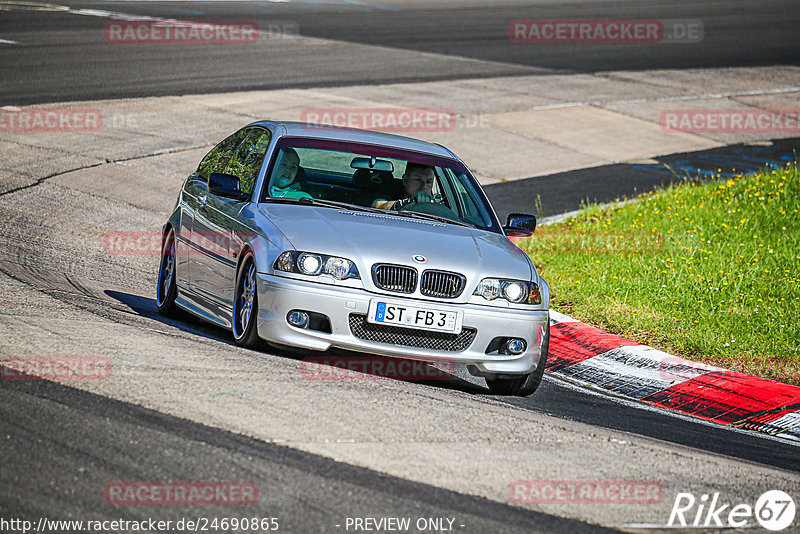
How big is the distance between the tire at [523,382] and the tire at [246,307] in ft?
5.30

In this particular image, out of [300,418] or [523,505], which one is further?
[300,418]

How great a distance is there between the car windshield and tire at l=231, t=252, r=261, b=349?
818 mm

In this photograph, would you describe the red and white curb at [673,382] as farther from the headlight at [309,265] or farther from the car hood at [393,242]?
the headlight at [309,265]

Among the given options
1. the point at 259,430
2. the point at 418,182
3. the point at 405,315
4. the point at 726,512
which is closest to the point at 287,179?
the point at 418,182

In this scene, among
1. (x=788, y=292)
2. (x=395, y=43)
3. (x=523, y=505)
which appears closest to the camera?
(x=523, y=505)

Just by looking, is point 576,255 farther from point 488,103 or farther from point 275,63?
point 275,63

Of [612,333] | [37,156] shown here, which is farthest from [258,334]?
[37,156]

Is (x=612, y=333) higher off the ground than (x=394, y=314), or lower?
lower

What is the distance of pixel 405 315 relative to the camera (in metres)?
6.73

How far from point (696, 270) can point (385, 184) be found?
13.0 ft

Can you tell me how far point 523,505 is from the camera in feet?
15.9

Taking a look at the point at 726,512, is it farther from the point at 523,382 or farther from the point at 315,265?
the point at 315,265

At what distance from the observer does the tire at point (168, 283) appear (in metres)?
8.57

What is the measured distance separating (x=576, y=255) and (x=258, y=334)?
5704 millimetres
